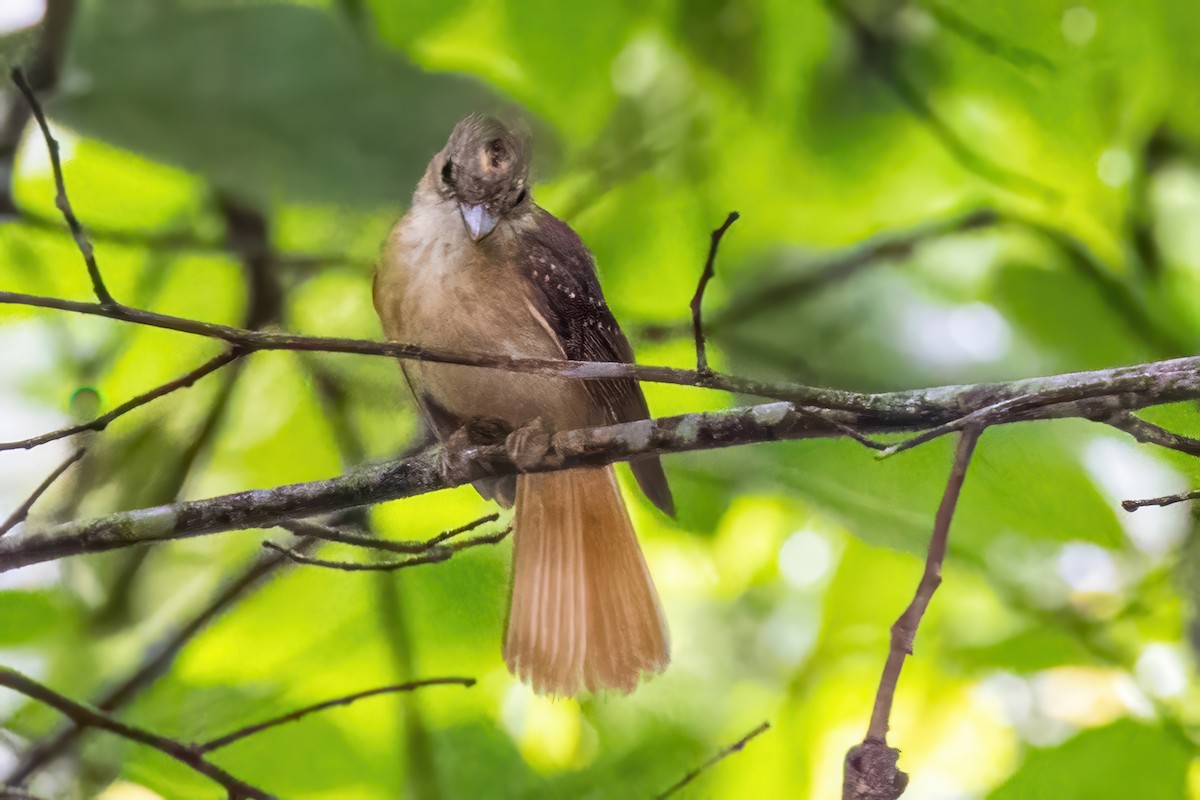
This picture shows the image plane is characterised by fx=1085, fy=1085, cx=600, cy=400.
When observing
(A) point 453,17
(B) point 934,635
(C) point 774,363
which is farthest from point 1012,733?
(A) point 453,17

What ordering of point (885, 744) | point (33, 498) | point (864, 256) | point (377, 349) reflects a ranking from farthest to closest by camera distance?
point (864, 256) < point (33, 498) < point (377, 349) < point (885, 744)

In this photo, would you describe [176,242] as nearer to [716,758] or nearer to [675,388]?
[675,388]

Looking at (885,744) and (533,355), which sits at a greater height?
(533,355)

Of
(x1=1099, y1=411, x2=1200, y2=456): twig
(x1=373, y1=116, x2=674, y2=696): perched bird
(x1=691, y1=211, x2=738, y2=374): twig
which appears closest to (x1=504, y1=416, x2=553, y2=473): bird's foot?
(x1=373, y1=116, x2=674, y2=696): perched bird

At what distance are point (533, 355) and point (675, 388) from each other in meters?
0.13

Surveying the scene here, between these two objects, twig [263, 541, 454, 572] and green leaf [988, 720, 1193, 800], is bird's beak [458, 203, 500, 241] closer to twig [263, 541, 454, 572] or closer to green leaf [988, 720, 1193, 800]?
twig [263, 541, 454, 572]

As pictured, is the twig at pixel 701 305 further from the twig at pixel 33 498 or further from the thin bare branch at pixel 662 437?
the twig at pixel 33 498

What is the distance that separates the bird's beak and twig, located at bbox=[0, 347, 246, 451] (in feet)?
0.72

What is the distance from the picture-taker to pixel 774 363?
938 mm

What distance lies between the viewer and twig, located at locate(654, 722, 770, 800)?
0.91 metres

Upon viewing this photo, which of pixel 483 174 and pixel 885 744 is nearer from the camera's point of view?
pixel 885 744

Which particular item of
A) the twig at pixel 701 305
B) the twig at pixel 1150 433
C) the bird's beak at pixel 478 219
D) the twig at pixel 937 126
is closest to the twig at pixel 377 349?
the twig at pixel 701 305

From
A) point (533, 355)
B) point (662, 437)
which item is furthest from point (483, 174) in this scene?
point (662, 437)

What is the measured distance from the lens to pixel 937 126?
100 cm
